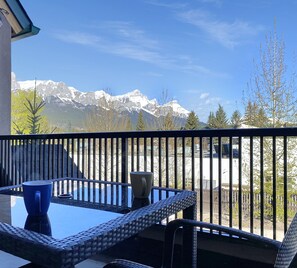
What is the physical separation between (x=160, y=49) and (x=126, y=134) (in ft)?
75.0

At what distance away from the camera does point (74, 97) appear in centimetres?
1850

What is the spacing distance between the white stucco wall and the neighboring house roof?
214 mm

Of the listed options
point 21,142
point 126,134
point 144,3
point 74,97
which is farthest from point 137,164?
point 144,3

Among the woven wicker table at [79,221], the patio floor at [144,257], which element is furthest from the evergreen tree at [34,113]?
the woven wicker table at [79,221]

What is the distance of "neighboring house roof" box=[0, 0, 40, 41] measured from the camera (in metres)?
5.54

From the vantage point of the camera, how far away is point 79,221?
1.09m

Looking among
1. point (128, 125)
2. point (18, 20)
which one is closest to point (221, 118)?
point (128, 125)

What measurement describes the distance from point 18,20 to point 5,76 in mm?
1228

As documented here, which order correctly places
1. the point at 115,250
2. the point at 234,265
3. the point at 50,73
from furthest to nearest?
the point at 50,73
the point at 115,250
the point at 234,265

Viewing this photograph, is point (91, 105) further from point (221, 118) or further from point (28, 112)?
point (221, 118)

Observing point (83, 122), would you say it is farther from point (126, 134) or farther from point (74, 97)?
point (126, 134)

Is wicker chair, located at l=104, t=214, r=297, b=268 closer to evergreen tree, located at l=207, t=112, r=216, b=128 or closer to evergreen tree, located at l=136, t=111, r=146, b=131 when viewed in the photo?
evergreen tree, located at l=136, t=111, r=146, b=131

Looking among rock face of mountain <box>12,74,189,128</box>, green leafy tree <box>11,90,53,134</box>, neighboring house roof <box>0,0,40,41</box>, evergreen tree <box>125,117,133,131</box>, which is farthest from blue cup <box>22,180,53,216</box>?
evergreen tree <box>125,117,133,131</box>

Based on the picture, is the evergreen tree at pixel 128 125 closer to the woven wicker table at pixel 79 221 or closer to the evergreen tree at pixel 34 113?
the evergreen tree at pixel 34 113
